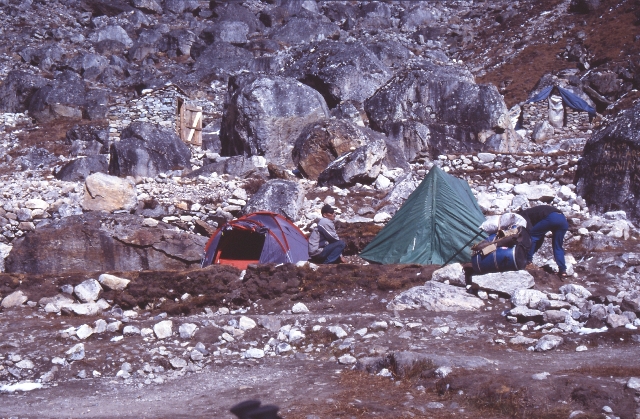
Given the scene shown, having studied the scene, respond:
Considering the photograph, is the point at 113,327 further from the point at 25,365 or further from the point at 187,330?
the point at 25,365

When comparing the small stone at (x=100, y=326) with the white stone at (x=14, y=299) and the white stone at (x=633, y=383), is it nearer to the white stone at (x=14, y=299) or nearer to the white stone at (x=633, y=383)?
the white stone at (x=14, y=299)

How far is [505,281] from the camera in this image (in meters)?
8.12

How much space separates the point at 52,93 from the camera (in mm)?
30812

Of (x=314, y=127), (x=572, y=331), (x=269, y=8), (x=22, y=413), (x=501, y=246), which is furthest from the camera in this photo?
(x=269, y=8)

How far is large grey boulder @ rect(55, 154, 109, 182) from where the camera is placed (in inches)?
733

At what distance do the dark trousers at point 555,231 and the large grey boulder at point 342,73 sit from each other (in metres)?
17.6

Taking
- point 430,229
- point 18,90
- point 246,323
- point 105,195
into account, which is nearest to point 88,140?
point 105,195

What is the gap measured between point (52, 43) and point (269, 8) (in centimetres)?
1614

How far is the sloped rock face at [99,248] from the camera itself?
1105 cm

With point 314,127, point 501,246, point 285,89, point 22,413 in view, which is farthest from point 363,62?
point 22,413

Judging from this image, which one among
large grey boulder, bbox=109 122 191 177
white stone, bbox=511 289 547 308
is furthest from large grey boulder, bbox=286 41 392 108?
white stone, bbox=511 289 547 308

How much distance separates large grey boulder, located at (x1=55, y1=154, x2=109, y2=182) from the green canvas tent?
1067cm

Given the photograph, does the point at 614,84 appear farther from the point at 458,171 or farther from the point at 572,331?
the point at 572,331

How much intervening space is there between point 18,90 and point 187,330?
29629mm
